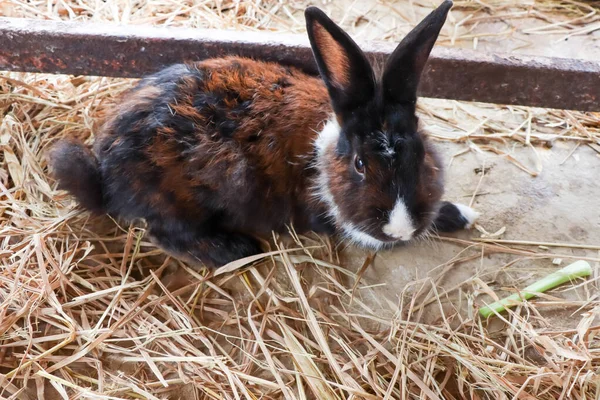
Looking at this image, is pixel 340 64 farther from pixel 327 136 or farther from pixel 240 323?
pixel 240 323

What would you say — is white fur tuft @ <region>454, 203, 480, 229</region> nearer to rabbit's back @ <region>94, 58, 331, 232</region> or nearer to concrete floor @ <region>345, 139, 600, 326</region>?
concrete floor @ <region>345, 139, 600, 326</region>

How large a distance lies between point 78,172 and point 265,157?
75 cm

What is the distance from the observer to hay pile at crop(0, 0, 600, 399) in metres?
1.92

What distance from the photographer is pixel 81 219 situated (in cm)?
242

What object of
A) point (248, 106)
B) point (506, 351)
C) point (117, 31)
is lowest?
point (506, 351)

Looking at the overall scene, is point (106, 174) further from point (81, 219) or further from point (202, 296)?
point (202, 296)

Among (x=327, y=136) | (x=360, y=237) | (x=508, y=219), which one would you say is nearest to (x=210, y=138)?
(x=327, y=136)

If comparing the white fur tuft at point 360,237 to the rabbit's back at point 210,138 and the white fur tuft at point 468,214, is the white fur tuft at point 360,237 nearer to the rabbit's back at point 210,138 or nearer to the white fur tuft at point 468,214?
the rabbit's back at point 210,138

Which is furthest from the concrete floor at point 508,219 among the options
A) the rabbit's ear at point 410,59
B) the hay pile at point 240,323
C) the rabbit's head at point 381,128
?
the rabbit's ear at point 410,59

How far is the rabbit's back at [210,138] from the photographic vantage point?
2104mm

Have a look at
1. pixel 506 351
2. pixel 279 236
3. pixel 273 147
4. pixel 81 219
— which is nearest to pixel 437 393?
pixel 506 351

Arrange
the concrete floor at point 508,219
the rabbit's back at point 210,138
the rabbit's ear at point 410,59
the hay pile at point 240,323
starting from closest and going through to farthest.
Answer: the rabbit's ear at point 410,59
the hay pile at point 240,323
the rabbit's back at point 210,138
the concrete floor at point 508,219

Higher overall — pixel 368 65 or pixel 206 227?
pixel 368 65

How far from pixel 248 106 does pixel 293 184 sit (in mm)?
378
